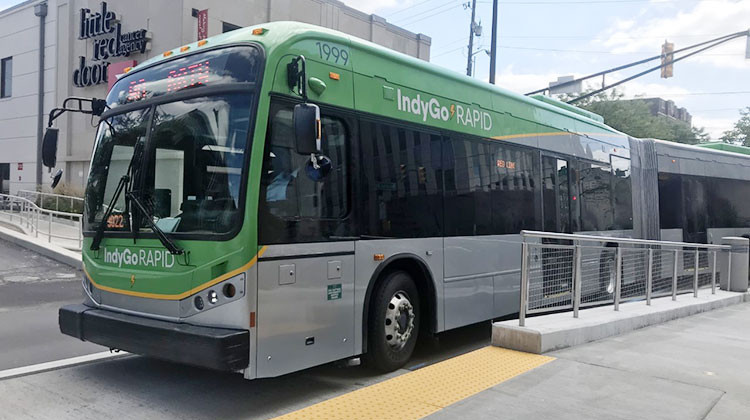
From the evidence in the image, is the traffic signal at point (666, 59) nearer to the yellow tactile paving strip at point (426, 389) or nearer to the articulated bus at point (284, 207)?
the articulated bus at point (284, 207)

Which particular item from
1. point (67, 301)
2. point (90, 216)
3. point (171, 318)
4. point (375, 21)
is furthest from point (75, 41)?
point (171, 318)

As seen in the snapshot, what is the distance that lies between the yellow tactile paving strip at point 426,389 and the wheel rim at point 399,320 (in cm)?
64

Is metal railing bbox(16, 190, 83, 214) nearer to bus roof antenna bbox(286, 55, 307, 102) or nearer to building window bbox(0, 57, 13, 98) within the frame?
building window bbox(0, 57, 13, 98)

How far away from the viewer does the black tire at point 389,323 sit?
582 centimetres

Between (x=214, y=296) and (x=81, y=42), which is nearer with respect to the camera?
(x=214, y=296)

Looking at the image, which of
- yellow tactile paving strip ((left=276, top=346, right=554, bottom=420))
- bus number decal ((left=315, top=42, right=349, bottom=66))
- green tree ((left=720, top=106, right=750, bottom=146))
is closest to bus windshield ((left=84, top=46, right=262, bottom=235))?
bus number decal ((left=315, top=42, right=349, bottom=66))

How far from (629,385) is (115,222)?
194 inches

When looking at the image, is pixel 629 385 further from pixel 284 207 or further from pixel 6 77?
pixel 6 77

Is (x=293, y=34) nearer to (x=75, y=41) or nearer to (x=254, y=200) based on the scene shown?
(x=254, y=200)

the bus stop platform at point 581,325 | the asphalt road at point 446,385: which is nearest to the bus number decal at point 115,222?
the asphalt road at point 446,385

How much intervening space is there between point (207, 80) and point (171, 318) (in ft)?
6.87

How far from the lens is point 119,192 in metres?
5.54

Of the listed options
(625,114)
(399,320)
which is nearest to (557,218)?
(399,320)

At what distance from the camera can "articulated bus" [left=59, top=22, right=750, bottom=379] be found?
15.6 ft
